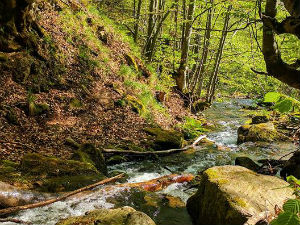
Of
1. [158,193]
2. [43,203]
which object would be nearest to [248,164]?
[158,193]

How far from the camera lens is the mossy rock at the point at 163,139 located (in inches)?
354

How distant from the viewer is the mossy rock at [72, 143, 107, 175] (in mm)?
6426

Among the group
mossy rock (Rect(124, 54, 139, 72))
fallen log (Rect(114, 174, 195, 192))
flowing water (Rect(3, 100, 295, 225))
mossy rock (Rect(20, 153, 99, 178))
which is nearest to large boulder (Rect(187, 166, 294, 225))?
flowing water (Rect(3, 100, 295, 225))

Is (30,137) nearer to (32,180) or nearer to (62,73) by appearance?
(32,180)

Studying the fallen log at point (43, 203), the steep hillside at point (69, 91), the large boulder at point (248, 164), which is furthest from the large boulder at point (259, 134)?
the fallen log at point (43, 203)

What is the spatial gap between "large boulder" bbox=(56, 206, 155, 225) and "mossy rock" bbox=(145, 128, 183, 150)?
515 centimetres

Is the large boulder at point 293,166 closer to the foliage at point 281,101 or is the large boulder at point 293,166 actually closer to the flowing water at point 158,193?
the flowing water at point 158,193

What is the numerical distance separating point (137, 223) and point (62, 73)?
7413 mm

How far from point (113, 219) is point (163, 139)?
18.8 ft

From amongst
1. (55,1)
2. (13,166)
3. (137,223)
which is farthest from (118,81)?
(137,223)

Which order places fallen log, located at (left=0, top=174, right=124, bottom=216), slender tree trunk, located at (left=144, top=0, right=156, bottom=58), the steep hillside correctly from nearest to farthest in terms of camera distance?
fallen log, located at (left=0, top=174, right=124, bottom=216) < the steep hillside < slender tree trunk, located at (left=144, top=0, right=156, bottom=58)

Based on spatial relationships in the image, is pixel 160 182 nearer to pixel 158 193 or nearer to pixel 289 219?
pixel 158 193

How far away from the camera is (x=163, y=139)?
30.0 feet

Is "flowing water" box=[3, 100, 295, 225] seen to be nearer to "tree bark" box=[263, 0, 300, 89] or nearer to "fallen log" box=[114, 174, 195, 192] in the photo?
"fallen log" box=[114, 174, 195, 192]
